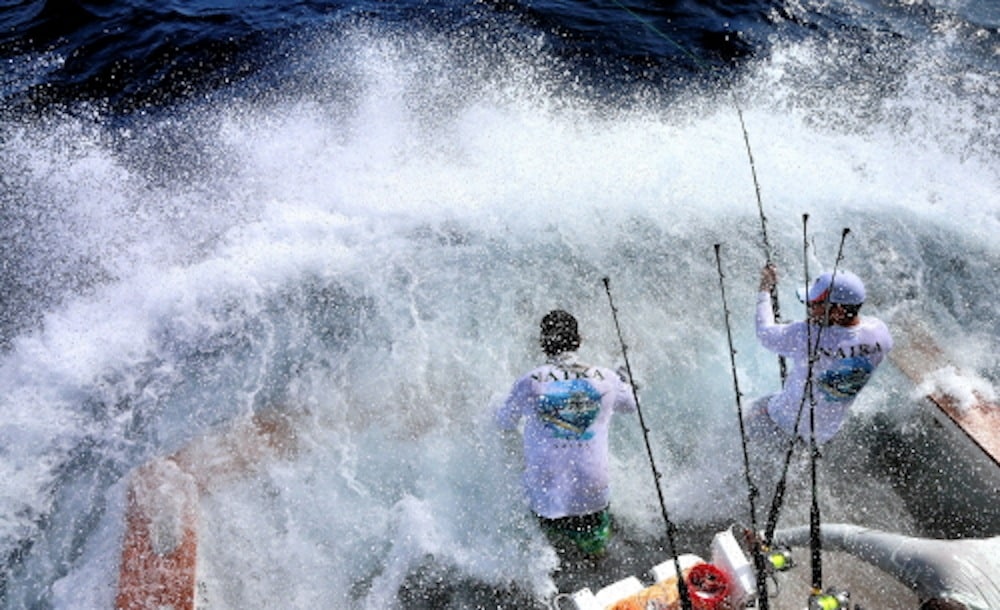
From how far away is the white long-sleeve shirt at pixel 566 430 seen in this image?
3572 millimetres

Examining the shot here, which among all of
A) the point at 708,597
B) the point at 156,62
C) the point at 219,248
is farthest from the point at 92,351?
the point at 156,62

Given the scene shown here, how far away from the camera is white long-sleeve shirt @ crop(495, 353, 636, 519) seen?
3.57 meters

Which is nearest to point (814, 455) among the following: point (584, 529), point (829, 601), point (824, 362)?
point (824, 362)

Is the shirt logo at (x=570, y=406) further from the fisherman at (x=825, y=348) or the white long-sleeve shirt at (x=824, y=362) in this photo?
the white long-sleeve shirt at (x=824, y=362)

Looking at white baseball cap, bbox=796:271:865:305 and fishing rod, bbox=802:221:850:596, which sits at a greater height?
white baseball cap, bbox=796:271:865:305

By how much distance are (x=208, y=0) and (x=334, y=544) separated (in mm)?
12816

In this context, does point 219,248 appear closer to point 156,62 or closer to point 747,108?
point 156,62

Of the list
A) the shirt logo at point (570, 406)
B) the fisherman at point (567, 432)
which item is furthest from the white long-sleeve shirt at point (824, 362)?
the shirt logo at point (570, 406)

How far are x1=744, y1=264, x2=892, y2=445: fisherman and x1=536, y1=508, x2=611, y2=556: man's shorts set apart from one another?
4.49 ft

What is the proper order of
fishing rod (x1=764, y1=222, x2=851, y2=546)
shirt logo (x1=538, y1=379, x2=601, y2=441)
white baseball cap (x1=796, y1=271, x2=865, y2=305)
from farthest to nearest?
white baseball cap (x1=796, y1=271, x2=865, y2=305)
shirt logo (x1=538, y1=379, x2=601, y2=441)
fishing rod (x1=764, y1=222, x2=851, y2=546)

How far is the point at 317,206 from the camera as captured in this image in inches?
287

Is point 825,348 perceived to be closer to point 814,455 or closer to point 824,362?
point 824,362

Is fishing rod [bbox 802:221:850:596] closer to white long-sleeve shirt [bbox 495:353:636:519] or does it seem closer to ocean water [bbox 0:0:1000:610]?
ocean water [bbox 0:0:1000:610]

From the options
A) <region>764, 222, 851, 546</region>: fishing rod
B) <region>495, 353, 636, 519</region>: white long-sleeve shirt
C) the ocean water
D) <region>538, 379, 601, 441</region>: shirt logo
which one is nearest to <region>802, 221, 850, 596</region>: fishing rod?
<region>764, 222, 851, 546</region>: fishing rod
